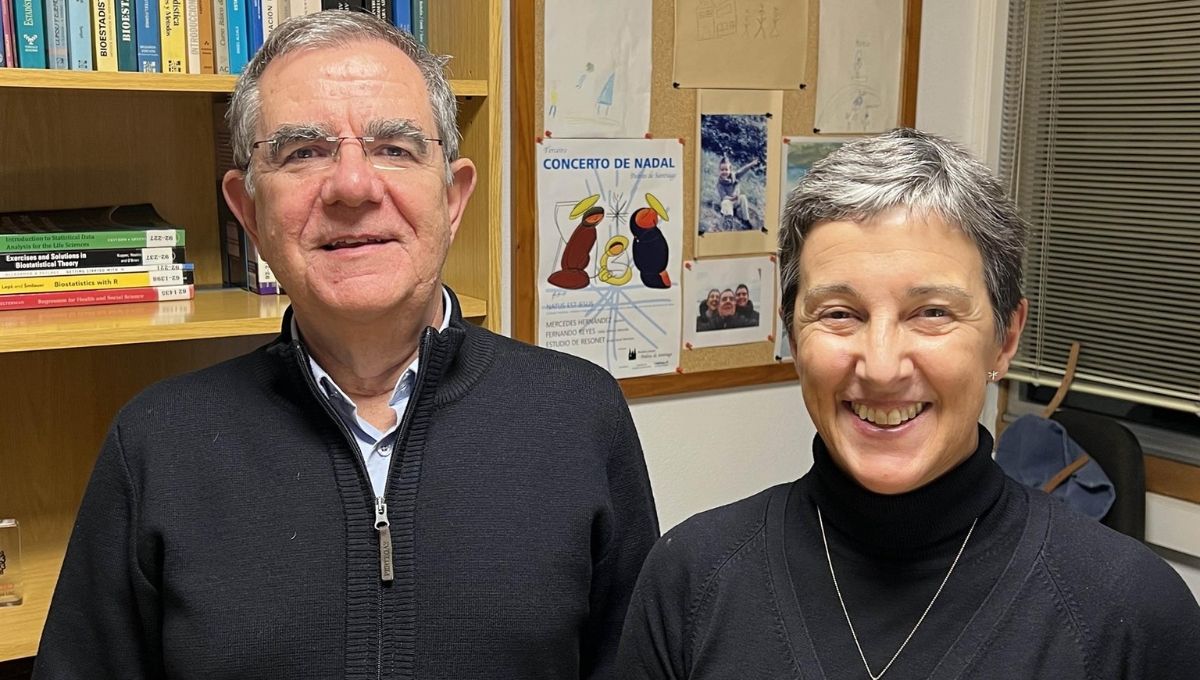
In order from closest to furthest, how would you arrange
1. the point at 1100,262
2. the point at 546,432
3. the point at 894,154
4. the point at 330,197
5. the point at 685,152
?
the point at 894,154, the point at 330,197, the point at 546,432, the point at 685,152, the point at 1100,262

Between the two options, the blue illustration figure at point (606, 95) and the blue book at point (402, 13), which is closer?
the blue book at point (402, 13)

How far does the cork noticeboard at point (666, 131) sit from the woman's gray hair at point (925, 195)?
1.20m

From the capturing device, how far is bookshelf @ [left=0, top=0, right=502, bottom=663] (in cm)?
184

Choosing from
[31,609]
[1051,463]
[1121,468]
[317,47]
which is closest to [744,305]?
[1051,463]

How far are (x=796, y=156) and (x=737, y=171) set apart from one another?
17 cm

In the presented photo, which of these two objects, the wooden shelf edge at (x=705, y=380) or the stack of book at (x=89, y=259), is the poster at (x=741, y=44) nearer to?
the wooden shelf edge at (x=705, y=380)

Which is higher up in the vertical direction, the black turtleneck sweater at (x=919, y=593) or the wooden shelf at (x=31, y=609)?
the black turtleneck sweater at (x=919, y=593)

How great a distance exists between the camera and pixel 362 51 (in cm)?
143

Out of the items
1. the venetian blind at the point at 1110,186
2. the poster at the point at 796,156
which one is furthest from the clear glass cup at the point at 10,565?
the venetian blind at the point at 1110,186

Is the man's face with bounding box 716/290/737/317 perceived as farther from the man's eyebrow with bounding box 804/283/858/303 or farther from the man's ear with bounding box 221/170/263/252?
the man's eyebrow with bounding box 804/283/858/303

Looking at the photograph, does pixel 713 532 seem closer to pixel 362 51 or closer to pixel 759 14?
pixel 362 51

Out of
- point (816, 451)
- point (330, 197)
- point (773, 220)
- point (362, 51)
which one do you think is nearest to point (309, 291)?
point (330, 197)

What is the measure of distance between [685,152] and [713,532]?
1.41m

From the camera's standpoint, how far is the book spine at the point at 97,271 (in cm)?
176
